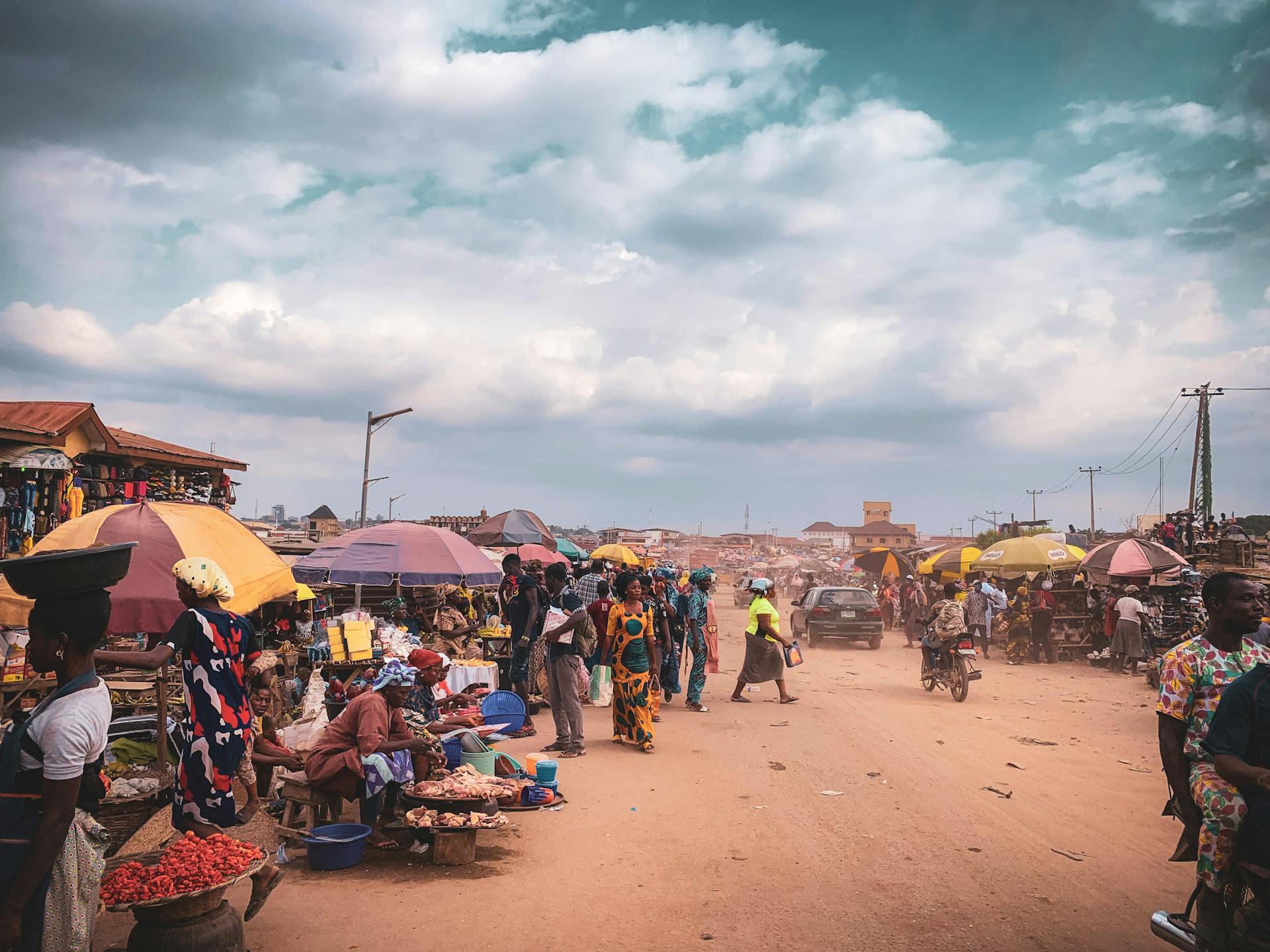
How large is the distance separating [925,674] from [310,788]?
446 inches

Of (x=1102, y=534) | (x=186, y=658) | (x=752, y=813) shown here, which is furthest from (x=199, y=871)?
(x=1102, y=534)

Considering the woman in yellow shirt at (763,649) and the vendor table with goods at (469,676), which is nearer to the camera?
the vendor table with goods at (469,676)

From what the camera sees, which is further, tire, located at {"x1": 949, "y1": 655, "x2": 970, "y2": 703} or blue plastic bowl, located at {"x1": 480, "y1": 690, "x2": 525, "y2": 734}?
tire, located at {"x1": 949, "y1": 655, "x2": 970, "y2": 703}

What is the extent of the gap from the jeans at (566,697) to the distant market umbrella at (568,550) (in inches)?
758

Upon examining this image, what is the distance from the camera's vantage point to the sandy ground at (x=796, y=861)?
488 centimetres

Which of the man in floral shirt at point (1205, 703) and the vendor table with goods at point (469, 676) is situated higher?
the man in floral shirt at point (1205, 703)

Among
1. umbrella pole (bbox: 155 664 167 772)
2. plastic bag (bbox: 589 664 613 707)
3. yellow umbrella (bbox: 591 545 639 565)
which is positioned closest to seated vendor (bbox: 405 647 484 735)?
umbrella pole (bbox: 155 664 167 772)

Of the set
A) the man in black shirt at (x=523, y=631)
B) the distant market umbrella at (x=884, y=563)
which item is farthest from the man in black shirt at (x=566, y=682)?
the distant market umbrella at (x=884, y=563)

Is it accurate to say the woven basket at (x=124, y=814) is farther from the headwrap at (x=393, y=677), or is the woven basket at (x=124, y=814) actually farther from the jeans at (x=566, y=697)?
the jeans at (x=566, y=697)

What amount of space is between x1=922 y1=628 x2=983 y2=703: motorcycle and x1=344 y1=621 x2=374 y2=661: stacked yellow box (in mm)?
9302

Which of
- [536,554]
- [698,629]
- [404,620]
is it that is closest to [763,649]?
[698,629]

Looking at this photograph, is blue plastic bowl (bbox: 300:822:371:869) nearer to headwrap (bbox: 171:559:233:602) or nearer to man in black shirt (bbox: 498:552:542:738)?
headwrap (bbox: 171:559:233:602)

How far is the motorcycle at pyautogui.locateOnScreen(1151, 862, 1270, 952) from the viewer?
139 inches

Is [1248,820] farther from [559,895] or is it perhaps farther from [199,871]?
[199,871]
